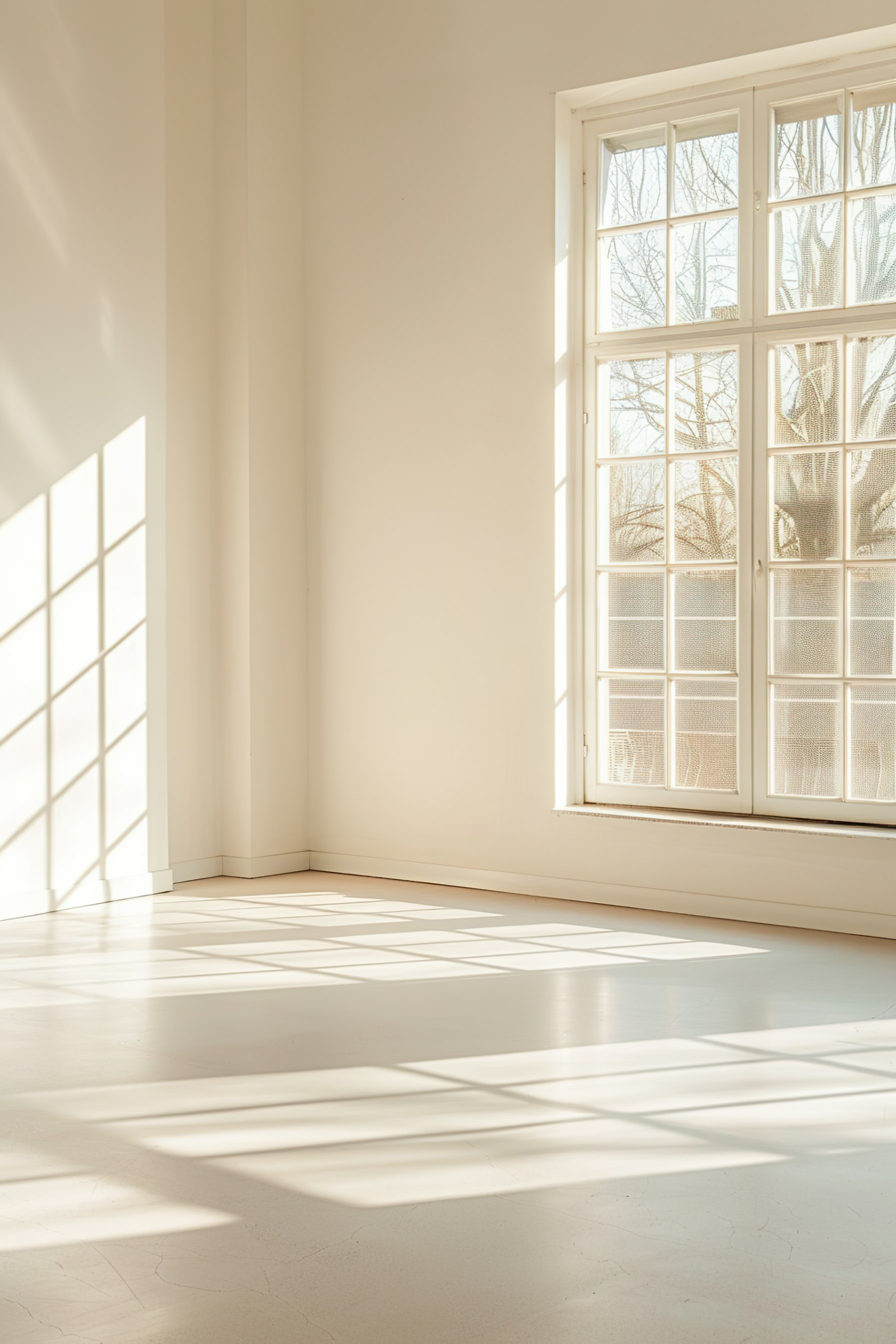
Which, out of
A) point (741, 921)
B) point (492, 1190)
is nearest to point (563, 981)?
point (741, 921)

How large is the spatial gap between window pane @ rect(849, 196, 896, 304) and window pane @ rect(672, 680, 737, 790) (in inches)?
63.4

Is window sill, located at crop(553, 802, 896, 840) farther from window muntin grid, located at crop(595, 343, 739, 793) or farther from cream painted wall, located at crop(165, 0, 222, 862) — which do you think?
cream painted wall, located at crop(165, 0, 222, 862)

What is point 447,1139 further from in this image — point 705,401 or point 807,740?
point 705,401

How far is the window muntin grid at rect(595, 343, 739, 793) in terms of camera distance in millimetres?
5750

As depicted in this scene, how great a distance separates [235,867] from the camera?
21.6 feet

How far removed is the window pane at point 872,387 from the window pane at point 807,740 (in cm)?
99

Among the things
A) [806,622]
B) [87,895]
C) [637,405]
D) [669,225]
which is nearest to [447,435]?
[637,405]

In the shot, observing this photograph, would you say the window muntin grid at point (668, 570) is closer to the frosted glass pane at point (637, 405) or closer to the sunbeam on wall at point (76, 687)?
the frosted glass pane at point (637, 405)

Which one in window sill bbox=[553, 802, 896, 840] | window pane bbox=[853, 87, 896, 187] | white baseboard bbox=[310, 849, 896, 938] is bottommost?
white baseboard bbox=[310, 849, 896, 938]

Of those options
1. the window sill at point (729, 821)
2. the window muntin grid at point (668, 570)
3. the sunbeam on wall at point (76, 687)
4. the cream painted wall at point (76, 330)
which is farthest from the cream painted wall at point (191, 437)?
the window muntin grid at point (668, 570)

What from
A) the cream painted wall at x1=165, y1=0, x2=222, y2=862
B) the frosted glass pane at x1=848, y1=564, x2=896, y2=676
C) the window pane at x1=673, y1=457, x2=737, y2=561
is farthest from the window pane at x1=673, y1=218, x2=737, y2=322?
the cream painted wall at x1=165, y1=0, x2=222, y2=862

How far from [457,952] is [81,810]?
176cm

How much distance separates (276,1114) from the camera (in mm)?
3201

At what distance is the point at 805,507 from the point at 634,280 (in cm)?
127
